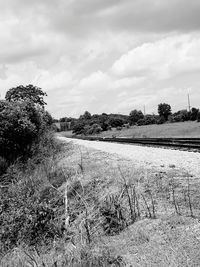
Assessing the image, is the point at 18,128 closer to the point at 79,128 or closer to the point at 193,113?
the point at 193,113

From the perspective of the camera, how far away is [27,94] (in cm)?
3194

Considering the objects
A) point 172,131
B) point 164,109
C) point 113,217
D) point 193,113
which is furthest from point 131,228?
point 164,109

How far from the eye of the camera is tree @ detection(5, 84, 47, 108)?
2995cm

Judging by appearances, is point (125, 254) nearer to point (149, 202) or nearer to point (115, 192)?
point (149, 202)

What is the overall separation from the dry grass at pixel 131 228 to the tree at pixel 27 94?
64.9ft

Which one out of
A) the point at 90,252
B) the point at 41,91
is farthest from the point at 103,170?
the point at 41,91

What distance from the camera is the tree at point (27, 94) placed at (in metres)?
30.0

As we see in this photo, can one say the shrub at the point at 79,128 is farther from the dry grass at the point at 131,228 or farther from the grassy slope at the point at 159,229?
the grassy slope at the point at 159,229

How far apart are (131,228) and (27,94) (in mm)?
25690

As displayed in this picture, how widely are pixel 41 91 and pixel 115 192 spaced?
24.9 meters

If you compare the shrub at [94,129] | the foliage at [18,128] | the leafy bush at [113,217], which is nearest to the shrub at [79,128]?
the shrub at [94,129]

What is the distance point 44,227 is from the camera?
9562 mm

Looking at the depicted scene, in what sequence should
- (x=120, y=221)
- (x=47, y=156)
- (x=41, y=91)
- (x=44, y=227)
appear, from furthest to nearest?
1. (x=41, y=91)
2. (x=47, y=156)
3. (x=44, y=227)
4. (x=120, y=221)

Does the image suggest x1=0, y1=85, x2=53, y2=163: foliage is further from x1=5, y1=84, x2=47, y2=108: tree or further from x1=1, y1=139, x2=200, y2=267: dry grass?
x1=1, y1=139, x2=200, y2=267: dry grass
